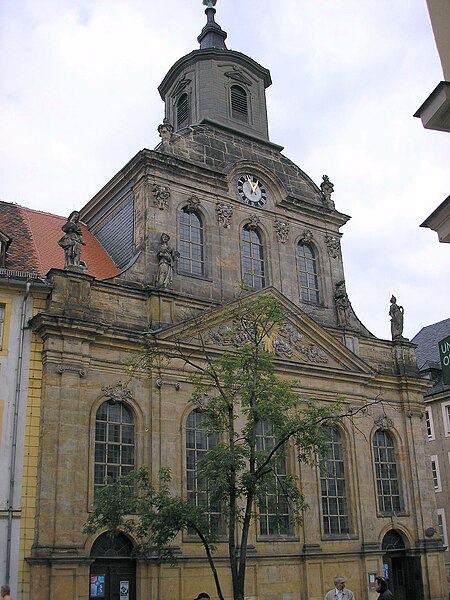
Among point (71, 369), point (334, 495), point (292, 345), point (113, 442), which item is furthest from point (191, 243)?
point (334, 495)

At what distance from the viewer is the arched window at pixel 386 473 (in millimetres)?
29172

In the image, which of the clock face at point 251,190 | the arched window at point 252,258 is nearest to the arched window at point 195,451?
the arched window at point 252,258

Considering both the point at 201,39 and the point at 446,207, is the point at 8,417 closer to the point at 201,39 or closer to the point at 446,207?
the point at 446,207

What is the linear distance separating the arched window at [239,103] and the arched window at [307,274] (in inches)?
264

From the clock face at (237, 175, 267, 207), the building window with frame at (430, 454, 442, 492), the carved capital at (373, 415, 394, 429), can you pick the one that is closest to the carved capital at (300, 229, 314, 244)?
the clock face at (237, 175, 267, 207)

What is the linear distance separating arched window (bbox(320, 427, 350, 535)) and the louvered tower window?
15465mm

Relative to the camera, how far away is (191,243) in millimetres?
28312

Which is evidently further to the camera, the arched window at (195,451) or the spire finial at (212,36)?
the spire finial at (212,36)

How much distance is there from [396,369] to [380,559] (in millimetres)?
7916

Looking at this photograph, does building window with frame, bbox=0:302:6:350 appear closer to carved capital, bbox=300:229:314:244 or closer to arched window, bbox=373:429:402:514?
carved capital, bbox=300:229:314:244

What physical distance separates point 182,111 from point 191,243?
30.3 feet

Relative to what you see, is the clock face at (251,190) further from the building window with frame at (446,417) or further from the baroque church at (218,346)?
the building window with frame at (446,417)

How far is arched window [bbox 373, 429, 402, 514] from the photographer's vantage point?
29.2m

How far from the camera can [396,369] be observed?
31703 millimetres
